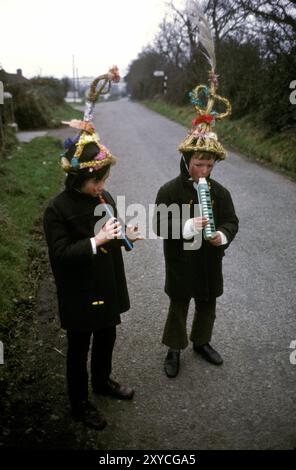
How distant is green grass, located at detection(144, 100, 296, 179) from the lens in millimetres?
10688

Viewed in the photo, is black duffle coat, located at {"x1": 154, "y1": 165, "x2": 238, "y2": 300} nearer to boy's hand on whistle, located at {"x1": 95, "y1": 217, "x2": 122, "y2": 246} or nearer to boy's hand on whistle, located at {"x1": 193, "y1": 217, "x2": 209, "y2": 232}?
boy's hand on whistle, located at {"x1": 193, "y1": 217, "x2": 209, "y2": 232}

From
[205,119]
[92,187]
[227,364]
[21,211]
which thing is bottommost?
[227,364]

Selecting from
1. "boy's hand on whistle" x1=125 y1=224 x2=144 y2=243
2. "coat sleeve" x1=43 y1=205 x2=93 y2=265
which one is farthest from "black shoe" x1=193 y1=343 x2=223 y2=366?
"coat sleeve" x1=43 y1=205 x2=93 y2=265

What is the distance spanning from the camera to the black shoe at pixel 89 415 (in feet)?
9.25

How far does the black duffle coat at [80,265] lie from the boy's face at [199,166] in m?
0.63

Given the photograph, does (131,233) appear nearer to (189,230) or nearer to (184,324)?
(189,230)

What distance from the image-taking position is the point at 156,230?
3203mm

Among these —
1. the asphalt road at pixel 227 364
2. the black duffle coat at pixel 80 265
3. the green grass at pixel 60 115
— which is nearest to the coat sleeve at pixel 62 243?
the black duffle coat at pixel 80 265

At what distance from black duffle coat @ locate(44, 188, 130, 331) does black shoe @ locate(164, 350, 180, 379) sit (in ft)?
2.59

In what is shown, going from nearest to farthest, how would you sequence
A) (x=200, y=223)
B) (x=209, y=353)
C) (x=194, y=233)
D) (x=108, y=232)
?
1. (x=108, y=232)
2. (x=200, y=223)
3. (x=194, y=233)
4. (x=209, y=353)

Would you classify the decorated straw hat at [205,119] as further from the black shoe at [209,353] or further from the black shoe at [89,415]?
the black shoe at [89,415]

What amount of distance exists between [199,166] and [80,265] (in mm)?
1059

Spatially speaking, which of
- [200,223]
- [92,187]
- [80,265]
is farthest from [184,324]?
[92,187]

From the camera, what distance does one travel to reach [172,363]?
11.2 ft
